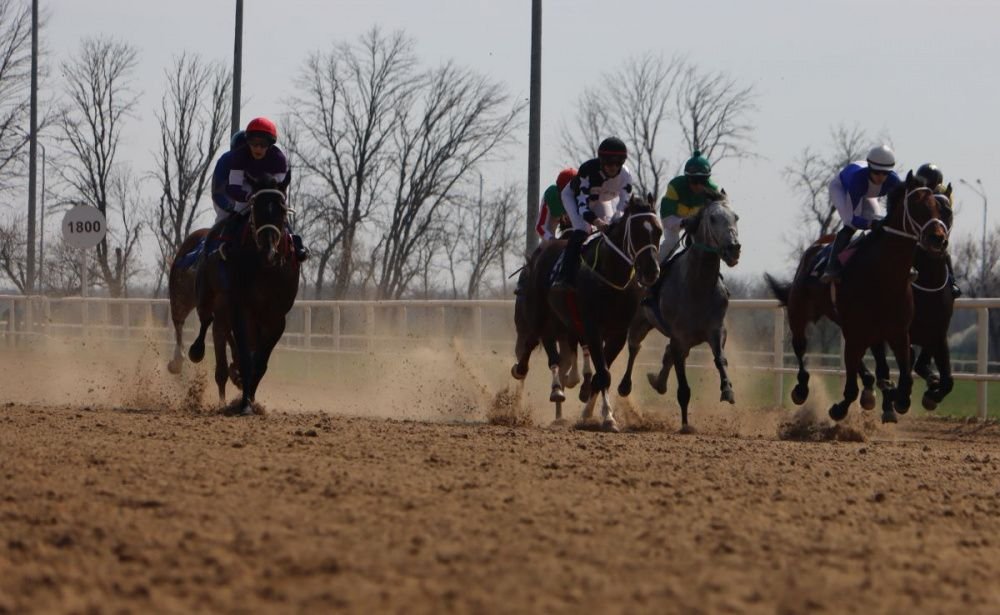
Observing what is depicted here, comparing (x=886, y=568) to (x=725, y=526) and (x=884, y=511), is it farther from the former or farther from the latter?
(x=884, y=511)

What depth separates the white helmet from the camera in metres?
13.3

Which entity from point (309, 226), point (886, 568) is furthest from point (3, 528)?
point (309, 226)

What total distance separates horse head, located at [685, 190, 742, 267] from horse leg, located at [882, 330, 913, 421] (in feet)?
5.12

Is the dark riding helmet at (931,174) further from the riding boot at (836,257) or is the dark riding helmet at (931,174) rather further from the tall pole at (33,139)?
the tall pole at (33,139)

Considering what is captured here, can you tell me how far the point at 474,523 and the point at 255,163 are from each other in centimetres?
752

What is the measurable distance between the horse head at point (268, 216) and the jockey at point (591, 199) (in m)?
2.68

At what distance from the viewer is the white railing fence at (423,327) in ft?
57.8

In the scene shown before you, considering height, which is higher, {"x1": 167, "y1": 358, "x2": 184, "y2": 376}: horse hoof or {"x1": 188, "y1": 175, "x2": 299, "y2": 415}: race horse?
{"x1": 188, "y1": 175, "x2": 299, "y2": 415}: race horse

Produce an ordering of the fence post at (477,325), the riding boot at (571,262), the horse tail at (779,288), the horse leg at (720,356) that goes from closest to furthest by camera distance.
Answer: the horse leg at (720,356) < the riding boot at (571,262) < the horse tail at (779,288) < the fence post at (477,325)

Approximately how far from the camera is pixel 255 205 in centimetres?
1288

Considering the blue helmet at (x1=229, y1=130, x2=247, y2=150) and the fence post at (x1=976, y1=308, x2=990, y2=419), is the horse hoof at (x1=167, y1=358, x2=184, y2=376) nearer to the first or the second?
the blue helmet at (x1=229, y1=130, x2=247, y2=150)

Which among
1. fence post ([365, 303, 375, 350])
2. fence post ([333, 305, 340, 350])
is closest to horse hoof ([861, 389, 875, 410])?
fence post ([365, 303, 375, 350])

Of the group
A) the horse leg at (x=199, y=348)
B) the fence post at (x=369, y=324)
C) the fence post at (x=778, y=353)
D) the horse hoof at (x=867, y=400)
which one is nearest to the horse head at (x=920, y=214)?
the horse hoof at (x=867, y=400)

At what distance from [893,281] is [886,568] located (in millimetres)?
7228
